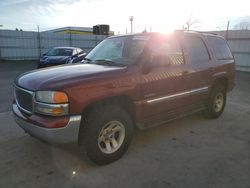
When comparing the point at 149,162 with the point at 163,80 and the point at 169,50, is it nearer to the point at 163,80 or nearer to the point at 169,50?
Result: the point at 163,80

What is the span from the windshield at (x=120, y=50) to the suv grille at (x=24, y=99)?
1337 millimetres

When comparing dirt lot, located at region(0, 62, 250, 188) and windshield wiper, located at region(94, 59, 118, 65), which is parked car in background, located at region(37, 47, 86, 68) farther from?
windshield wiper, located at region(94, 59, 118, 65)

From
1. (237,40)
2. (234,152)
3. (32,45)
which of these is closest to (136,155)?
(234,152)

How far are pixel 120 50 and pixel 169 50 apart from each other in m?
0.85

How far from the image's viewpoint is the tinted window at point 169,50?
12.8 feet

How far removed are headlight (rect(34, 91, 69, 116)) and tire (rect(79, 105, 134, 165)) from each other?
392 mm

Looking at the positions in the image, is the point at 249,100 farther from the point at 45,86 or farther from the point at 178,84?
the point at 45,86

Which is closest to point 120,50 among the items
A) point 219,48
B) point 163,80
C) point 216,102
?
point 163,80

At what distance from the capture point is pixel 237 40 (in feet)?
52.1

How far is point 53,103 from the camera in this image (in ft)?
9.20

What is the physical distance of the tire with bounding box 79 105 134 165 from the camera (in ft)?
10.1

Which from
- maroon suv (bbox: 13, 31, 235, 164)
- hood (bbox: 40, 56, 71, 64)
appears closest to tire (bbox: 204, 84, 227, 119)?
maroon suv (bbox: 13, 31, 235, 164)

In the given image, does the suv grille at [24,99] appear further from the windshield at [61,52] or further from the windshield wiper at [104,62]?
the windshield at [61,52]

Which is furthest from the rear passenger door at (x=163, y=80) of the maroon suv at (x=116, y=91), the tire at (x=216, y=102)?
the tire at (x=216, y=102)
